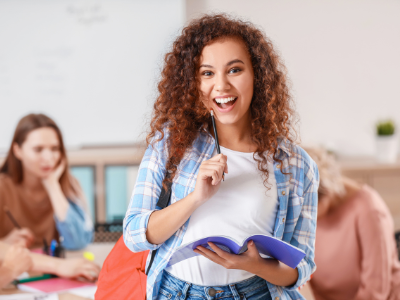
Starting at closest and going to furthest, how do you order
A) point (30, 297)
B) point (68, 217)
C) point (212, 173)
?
point (212, 173) → point (30, 297) → point (68, 217)

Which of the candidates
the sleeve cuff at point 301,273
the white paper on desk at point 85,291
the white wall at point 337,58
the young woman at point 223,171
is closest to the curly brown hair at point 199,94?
the young woman at point 223,171

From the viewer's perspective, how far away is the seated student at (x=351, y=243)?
1771mm

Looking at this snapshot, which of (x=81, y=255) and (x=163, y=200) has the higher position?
(x=163, y=200)

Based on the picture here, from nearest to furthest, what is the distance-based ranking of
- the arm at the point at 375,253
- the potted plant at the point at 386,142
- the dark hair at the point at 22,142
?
the arm at the point at 375,253 → the dark hair at the point at 22,142 → the potted plant at the point at 386,142

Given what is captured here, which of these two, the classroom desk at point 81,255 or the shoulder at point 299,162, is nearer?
the shoulder at point 299,162

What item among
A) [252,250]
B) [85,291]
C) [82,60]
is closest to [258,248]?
[252,250]

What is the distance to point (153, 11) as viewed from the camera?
2787 millimetres

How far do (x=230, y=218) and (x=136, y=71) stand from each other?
2.16 meters

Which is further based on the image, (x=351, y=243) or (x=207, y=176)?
(x=351, y=243)

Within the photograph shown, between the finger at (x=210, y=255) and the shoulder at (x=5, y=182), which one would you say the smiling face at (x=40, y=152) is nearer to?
the shoulder at (x=5, y=182)

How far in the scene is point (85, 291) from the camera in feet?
4.22

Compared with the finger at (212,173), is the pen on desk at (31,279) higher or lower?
lower

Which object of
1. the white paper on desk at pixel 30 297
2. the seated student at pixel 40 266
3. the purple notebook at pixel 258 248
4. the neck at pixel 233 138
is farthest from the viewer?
the seated student at pixel 40 266

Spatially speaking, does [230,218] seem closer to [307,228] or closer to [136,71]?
[307,228]
